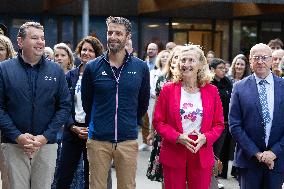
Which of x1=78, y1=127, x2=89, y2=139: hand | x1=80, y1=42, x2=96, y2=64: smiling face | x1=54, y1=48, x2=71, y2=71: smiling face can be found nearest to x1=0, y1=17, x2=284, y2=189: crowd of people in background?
x1=78, y1=127, x2=89, y2=139: hand

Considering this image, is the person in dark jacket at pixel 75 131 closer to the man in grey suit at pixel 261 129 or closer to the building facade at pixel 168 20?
the man in grey suit at pixel 261 129

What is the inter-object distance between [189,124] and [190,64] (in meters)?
0.60

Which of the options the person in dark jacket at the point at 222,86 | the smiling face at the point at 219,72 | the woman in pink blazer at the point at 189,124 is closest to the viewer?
the woman in pink blazer at the point at 189,124

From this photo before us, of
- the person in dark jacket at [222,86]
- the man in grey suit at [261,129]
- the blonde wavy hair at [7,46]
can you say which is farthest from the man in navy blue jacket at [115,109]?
the person in dark jacket at [222,86]

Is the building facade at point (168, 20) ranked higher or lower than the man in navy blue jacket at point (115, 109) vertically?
higher

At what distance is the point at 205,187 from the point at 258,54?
1.46m

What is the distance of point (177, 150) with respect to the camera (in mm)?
5766

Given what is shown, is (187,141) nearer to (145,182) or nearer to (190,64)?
(190,64)

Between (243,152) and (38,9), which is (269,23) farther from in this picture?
(243,152)

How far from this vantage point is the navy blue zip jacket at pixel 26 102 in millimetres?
5387

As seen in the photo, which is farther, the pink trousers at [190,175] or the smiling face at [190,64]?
the smiling face at [190,64]

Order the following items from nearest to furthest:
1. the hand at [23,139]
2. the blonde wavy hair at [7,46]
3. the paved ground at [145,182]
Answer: the hand at [23,139] → the blonde wavy hair at [7,46] → the paved ground at [145,182]

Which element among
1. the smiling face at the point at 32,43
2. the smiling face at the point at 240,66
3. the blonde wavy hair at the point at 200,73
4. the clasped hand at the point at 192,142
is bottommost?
the clasped hand at the point at 192,142

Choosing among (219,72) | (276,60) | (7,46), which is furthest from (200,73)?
(276,60)
